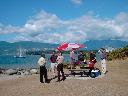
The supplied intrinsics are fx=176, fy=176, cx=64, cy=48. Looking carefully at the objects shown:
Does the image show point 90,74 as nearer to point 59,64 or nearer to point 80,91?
point 59,64

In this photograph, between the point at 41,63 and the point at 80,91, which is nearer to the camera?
the point at 80,91

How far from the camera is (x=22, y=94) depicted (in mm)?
7984

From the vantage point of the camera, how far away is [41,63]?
34.4ft

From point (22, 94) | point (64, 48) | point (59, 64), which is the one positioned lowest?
point (22, 94)

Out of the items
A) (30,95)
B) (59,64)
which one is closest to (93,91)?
(30,95)

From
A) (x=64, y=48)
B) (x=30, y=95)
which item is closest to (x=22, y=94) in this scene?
(x=30, y=95)

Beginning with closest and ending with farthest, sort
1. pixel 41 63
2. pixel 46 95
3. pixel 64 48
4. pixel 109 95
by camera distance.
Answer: pixel 109 95 < pixel 46 95 < pixel 41 63 < pixel 64 48

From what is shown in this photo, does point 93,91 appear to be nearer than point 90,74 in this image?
Yes

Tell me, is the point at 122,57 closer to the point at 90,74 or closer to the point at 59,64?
the point at 90,74

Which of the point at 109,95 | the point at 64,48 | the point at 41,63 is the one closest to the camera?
the point at 109,95

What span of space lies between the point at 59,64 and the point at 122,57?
15.9 meters

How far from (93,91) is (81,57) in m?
5.33

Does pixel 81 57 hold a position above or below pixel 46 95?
above

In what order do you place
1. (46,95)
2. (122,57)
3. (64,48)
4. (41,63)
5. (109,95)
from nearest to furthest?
(109,95)
(46,95)
(41,63)
(64,48)
(122,57)
